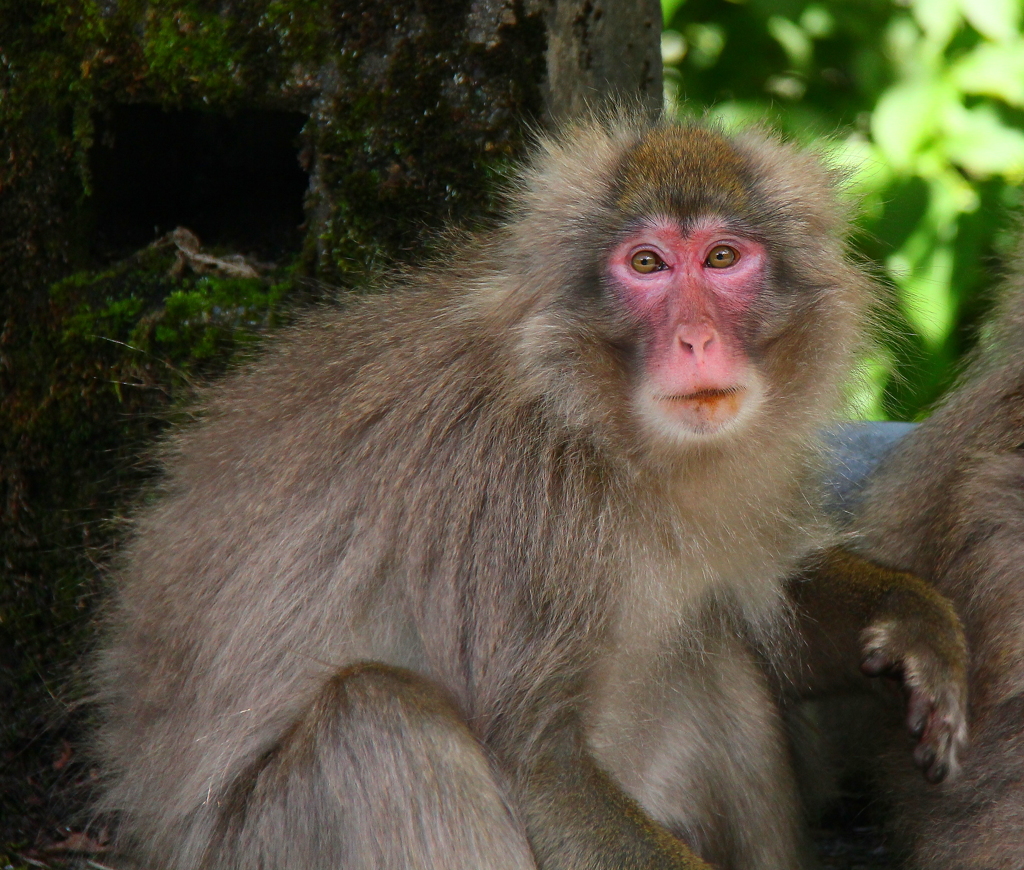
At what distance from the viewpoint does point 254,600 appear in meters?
3.36

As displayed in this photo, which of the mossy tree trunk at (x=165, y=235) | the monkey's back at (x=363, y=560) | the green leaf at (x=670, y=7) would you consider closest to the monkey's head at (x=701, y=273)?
the monkey's back at (x=363, y=560)

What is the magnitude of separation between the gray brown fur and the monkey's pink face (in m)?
0.07

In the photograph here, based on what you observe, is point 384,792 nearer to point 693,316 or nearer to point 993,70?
point 693,316

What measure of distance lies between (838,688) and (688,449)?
0.92m

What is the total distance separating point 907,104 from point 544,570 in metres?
3.00

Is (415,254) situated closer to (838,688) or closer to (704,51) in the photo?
(838,688)

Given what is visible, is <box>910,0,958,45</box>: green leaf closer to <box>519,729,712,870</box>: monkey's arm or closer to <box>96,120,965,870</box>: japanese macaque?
<box>96,120,965,870</box>: japanese macaque

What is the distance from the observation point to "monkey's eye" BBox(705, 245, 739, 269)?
126 inches

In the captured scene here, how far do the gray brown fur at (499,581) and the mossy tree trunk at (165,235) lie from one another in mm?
526

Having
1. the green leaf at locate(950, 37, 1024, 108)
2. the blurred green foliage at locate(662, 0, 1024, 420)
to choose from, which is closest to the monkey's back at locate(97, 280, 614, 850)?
the blurred green foliage at locate(662, 0, 1024, 420)

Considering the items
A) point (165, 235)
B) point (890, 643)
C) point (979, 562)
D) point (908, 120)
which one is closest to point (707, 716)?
point (890, 643)

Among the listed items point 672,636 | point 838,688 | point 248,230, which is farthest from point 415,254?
point 838,688

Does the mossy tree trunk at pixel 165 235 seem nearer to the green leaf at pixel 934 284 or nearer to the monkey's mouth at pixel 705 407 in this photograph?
the monkey's mouth at pixel 705 407

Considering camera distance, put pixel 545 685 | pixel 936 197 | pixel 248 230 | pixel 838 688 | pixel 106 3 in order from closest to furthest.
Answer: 1. pixel 545 685
2. pixel 838 688
3. pixel 106 3
4. pixel 248 230
5. pixel 936 197
